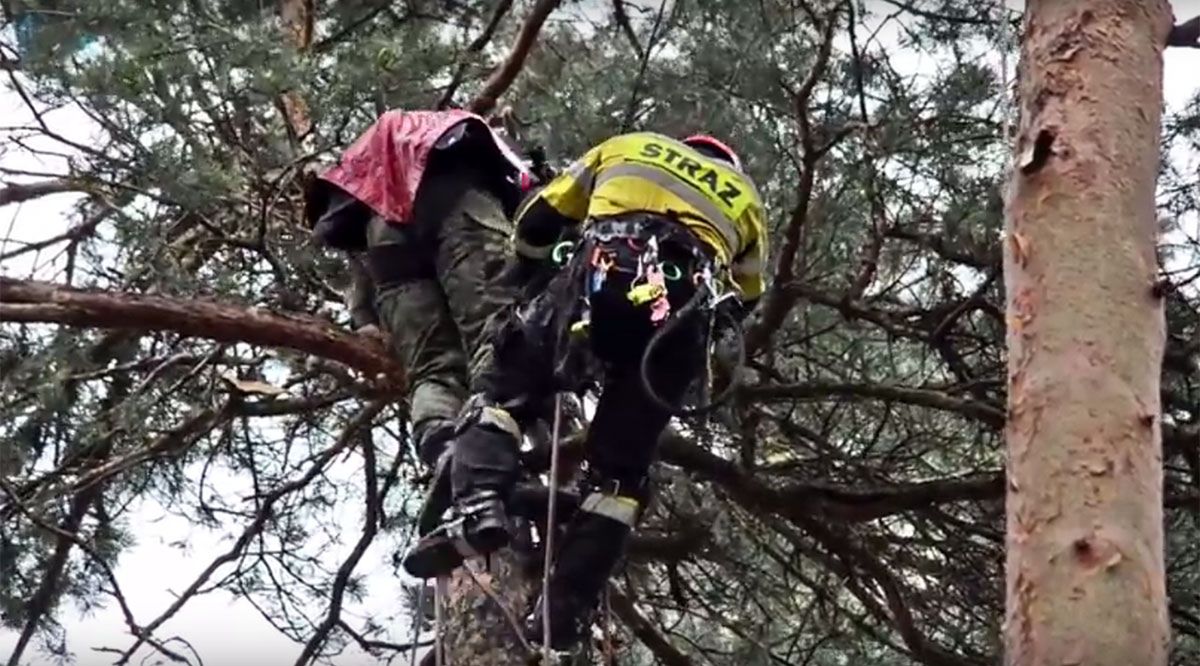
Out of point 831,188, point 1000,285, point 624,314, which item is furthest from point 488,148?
point 1000,285

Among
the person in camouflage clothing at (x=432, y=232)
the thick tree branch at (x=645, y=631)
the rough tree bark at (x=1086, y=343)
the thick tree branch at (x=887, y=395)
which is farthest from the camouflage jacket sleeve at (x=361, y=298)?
the rough tree bark at (x=1086, y=343)

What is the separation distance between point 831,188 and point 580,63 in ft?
2.45

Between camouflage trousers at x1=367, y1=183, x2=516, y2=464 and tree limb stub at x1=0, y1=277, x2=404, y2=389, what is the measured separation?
119 millimetres

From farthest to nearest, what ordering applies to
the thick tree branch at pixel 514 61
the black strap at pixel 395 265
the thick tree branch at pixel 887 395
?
the thick tree branch at pixel 514 61 < the thick tree branch at pixel 887 395 < the black strap at pixel 395 265

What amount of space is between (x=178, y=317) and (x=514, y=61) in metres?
1.23

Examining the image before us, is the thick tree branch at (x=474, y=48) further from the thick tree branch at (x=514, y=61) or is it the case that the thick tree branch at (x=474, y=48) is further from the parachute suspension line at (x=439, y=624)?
the parachute suspension line at (x=439, y=624)

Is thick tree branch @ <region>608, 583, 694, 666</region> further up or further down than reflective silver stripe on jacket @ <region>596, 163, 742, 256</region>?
further down

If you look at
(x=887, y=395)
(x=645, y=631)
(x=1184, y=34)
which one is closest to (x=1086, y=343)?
(x=1184, y=34)

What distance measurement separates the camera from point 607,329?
2.54m

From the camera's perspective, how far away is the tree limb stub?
2842 millimetres

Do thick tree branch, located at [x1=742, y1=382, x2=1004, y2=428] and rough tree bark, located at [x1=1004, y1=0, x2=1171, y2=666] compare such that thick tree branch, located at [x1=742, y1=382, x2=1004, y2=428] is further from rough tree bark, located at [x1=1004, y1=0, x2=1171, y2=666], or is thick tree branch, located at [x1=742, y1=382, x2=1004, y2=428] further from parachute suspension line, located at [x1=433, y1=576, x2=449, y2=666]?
rough tree bark, located at [x1=1004, y1=0, x2=1171, y2=666]

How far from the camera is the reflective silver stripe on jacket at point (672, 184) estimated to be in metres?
2.53

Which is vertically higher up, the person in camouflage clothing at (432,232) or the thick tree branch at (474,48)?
the thick tree branch at (474,48)

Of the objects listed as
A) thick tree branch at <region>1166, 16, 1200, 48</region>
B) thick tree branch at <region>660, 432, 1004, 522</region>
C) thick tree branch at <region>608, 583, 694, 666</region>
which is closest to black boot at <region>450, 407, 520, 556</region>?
thick tree branch at <region>660, 432, 1004, 522</region>
